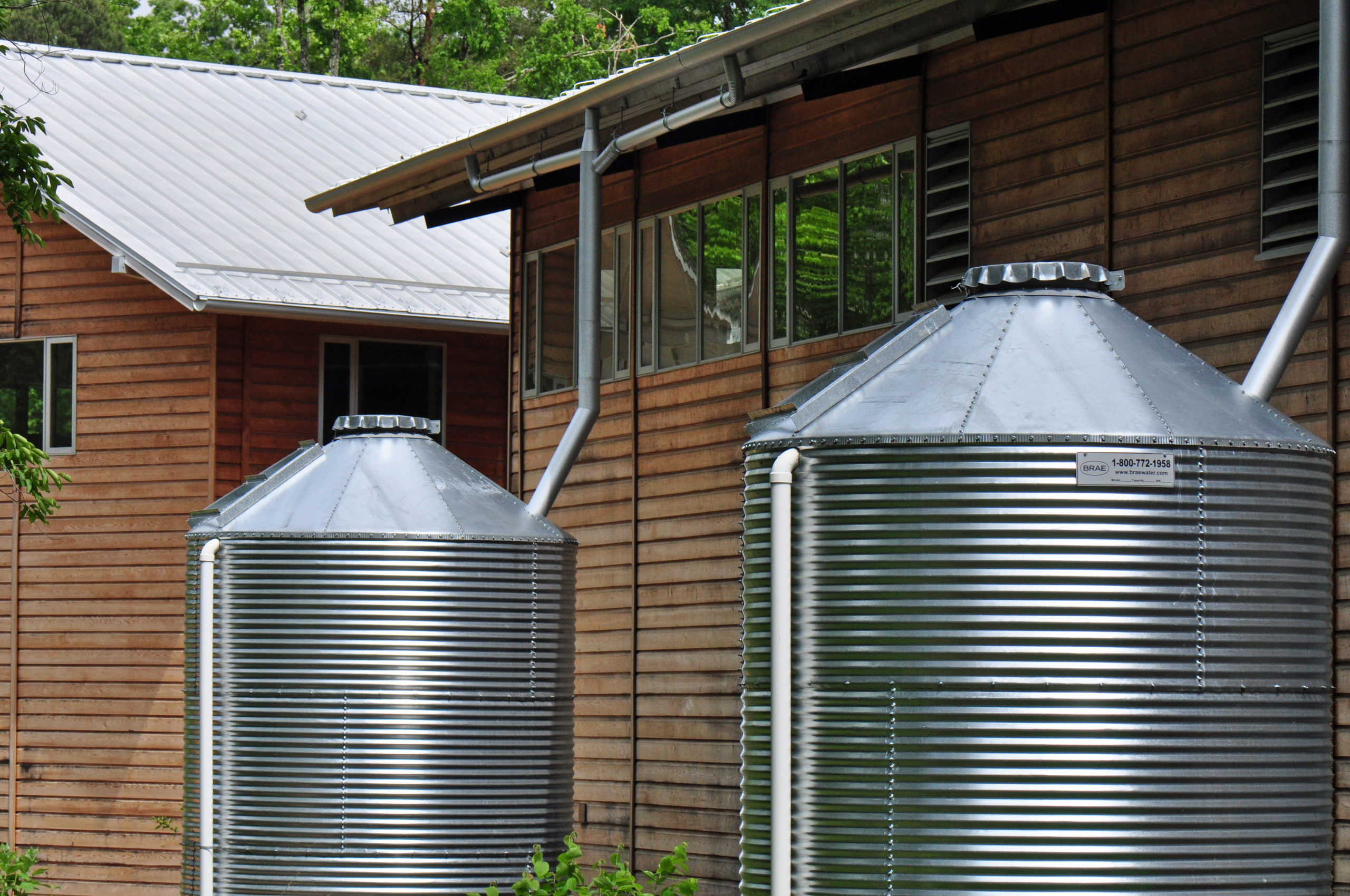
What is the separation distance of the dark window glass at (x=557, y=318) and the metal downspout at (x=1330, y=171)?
9.08m

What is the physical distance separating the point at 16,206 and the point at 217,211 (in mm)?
8373

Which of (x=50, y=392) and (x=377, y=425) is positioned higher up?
(x=50, y=392)

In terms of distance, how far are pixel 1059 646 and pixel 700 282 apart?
27.9ft

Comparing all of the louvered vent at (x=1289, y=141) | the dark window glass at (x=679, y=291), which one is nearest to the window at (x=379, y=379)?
the dark window glass at (x=679, y=291)

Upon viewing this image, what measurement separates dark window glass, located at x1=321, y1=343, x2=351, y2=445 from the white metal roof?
958 millimetres

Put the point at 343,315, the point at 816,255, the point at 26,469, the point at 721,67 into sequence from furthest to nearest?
the point at 343,315, the point at 816,255, the point at 26,469, the point at 721,67

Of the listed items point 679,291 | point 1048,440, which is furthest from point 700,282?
point 1048,440

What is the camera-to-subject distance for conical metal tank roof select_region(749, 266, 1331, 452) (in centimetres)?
751

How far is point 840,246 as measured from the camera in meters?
13.8

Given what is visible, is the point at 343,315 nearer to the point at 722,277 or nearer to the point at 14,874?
the point at 722,277

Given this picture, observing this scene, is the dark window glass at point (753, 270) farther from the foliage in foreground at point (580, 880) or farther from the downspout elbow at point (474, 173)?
the foliage in foreground at point (580, 880)

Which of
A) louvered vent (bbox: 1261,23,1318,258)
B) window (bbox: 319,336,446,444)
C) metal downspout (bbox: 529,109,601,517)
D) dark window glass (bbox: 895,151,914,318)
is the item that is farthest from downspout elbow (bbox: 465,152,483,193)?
louvered vent (bbox: 1261,23,1318,258)

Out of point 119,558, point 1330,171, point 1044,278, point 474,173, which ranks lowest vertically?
point 119,558

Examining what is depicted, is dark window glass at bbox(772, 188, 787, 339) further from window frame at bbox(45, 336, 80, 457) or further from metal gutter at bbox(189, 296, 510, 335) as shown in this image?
window frame at bbox(45, 336, 80, 457)
